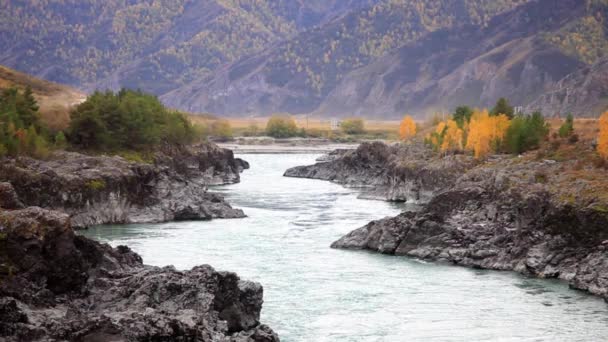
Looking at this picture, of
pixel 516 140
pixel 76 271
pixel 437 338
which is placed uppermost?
pixel 516 140

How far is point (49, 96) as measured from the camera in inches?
6112

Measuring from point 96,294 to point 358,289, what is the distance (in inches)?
794

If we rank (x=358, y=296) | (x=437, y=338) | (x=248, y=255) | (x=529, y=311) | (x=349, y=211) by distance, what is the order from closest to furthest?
(x=437, y=338) < (x=529, y=311) < (x=358, y=296) < (x=248, y=255) < (x=349, y=211)

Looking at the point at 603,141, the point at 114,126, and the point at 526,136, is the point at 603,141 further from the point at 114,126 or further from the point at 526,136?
the point at 114,126

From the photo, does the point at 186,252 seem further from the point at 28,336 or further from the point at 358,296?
the point at 28,336

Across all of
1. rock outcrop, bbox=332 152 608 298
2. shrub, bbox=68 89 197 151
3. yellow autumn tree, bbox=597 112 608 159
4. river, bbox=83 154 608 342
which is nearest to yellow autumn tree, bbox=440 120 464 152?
river, bbox=83 154 608 342

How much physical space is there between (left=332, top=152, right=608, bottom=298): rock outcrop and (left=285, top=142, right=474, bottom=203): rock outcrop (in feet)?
98.1

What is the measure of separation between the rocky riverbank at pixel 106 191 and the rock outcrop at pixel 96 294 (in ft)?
124

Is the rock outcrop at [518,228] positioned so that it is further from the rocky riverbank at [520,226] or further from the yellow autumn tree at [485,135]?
the yellow autumn tree at [485,135]

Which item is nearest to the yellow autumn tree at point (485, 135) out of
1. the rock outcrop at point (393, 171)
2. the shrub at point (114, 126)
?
the rock outcrop at point (393, 171)

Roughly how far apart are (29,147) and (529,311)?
59.8 m

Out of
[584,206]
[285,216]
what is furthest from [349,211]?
[584,206]

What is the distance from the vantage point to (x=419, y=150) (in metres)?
136

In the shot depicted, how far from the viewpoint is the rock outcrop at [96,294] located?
111ft
